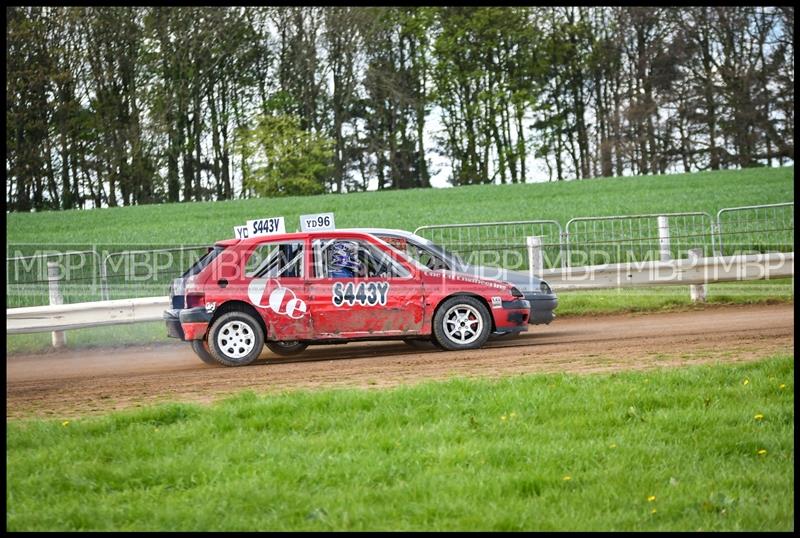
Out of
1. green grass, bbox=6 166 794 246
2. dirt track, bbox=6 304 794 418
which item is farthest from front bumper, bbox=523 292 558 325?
green grass, bbox=6 166 794 246

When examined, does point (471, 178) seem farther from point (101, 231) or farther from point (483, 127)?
point (101, 231)

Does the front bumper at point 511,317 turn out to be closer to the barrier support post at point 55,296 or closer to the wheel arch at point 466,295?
the wheel arch at point 466,295

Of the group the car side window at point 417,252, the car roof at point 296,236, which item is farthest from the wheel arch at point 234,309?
the car side window at point 417,252

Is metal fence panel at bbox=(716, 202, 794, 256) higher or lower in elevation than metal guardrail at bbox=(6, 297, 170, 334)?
higher

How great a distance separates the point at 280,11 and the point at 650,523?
42.9 metres

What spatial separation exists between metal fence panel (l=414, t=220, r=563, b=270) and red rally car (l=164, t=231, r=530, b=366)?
5.18 m

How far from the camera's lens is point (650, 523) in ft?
19.6

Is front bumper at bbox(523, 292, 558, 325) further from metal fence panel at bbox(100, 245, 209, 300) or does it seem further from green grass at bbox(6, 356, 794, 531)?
metal fence panel at bbox(100, 245, 209, 300)

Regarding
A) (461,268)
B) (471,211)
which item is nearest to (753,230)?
(461,268)

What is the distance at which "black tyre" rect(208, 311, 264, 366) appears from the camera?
42.0ft

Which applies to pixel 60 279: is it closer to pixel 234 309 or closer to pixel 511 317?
pixel 234 309

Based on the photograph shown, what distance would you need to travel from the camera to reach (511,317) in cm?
1319

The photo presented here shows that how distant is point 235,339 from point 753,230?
10.2m

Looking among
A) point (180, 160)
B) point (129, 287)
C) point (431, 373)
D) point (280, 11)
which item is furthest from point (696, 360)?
point (180, 160)
